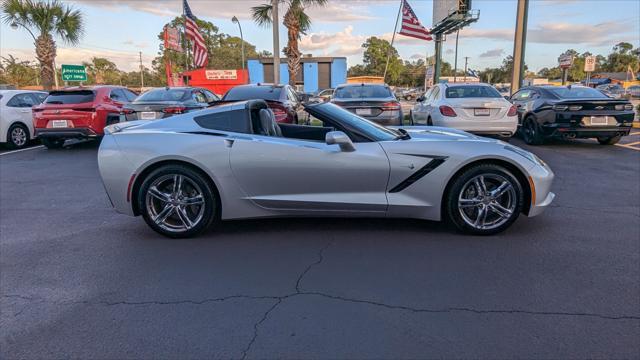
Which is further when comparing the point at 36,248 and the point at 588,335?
the point at 36,248

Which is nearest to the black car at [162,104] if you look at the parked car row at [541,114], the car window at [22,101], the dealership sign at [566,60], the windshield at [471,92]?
the car window at [22,101]

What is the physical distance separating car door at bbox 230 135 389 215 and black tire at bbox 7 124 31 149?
968cm

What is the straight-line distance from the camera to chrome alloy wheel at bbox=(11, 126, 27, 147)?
1095cm

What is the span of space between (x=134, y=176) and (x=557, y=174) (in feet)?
20.7

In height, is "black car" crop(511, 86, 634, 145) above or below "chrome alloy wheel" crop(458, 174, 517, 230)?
above

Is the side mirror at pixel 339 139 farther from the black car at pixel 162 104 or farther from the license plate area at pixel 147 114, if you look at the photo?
the license plate area at pixel 147 114

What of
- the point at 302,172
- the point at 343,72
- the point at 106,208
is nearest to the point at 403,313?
the point at 302,172

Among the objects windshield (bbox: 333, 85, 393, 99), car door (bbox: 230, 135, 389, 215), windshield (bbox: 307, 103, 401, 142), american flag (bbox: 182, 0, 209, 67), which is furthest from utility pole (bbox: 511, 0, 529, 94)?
american flag (bbox: 182, 0, 209, 67)

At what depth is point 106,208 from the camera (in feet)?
17.8

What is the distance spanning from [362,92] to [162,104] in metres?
4.66

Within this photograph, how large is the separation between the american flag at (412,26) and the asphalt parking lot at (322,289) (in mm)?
17928

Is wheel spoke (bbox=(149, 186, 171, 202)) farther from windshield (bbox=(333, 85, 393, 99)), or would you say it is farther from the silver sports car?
windshield (bbox=(333, 85, 393, 99))

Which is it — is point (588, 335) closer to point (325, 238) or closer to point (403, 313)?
point (403, 313)

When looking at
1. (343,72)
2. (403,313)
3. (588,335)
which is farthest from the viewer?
(343,72)
